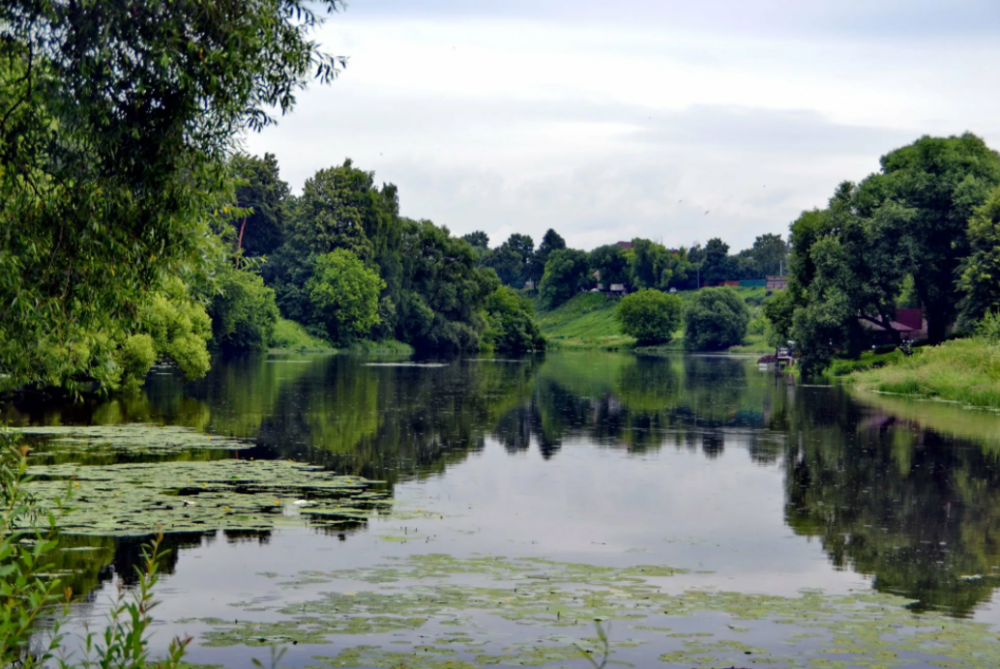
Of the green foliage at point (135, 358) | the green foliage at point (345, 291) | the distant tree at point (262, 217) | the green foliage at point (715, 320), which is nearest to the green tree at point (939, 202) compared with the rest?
the green foliage at point (135, 358)

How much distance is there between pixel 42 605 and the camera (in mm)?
13008

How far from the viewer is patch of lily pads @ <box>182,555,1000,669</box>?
11703mm

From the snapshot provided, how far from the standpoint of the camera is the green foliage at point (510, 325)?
134 metres

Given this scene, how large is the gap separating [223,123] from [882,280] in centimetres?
5783

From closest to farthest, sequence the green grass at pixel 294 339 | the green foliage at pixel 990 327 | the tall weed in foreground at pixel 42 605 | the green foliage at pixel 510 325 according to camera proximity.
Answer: the tall weed in foreground at pixel 42 605 → the green foliage at pixel 990 327 → the green grass at pixel 294 339 → the green foliage at pixel 510 325

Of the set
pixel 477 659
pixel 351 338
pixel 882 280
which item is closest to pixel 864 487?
pixel 477 659

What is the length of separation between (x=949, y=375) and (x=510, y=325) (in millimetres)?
85947

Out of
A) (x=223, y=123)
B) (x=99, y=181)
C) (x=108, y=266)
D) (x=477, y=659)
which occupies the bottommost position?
(x=477, y=659)

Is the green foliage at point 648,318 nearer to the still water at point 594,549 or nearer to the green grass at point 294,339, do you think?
the green grass at point 294,339

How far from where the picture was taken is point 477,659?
11508 mm

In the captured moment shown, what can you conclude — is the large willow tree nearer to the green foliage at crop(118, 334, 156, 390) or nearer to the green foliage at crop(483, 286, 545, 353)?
the green foliage at crop(118, 334, 156, 390)

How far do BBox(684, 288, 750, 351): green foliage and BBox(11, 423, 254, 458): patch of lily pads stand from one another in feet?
416

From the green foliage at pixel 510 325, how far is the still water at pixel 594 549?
94117 millimetres

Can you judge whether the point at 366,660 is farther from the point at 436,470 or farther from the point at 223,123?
the point at 436,470
